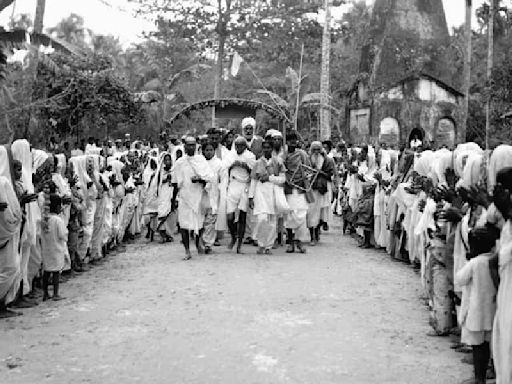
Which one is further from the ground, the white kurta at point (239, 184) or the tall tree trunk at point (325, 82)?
the tall tree trunk at point (325, 82)

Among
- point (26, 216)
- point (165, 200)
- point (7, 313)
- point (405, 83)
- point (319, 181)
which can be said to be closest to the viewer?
point (7, 313)

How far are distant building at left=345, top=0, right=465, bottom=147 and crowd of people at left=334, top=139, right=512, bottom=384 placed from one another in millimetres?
18767

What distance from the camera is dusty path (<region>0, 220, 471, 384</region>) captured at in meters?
5.23

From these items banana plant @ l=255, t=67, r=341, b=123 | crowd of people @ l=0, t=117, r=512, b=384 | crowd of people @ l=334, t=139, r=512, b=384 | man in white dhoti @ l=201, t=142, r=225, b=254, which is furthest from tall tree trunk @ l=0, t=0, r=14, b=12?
banana plant @ l=255, t=67, r=341, b=123

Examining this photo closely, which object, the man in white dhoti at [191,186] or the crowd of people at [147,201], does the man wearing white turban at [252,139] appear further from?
the man in white dhoti at [191,186]

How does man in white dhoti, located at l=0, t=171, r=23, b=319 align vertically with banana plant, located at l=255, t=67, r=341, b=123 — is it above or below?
below

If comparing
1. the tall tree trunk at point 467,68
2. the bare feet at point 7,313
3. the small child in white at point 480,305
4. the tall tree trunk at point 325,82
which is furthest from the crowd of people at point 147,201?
the tall tree trunk at point 467,68

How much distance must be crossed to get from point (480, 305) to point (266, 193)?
6506mm

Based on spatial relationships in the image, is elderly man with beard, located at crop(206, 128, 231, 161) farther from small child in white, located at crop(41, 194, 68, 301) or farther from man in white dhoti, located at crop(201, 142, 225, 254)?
small child in white, located at crop(41, 194, 68, 301)

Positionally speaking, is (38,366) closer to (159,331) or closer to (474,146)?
(159,331)

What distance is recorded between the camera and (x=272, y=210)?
11.1 meters

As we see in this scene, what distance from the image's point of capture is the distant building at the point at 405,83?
29031mm

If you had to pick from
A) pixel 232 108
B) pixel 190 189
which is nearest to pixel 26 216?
pixel 190 189

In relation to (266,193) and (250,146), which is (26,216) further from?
(250,146)
